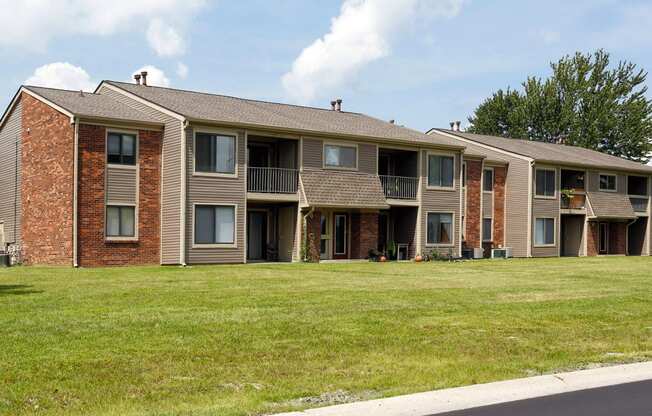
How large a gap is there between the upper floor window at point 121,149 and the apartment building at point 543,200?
17.4 metres

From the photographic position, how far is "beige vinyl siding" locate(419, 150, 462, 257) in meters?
37.7

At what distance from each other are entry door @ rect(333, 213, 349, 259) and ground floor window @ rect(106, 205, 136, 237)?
940 cm

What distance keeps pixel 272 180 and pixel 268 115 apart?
3.44 m

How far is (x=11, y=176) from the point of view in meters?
34.5

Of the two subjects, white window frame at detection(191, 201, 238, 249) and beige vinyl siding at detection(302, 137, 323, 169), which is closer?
white window frame at detection(191, 201, 238, 249)

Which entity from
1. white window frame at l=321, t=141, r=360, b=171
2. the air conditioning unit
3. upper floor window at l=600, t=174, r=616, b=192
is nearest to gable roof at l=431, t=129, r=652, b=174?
upper floor window at l=600, t=174, r=616, b=192

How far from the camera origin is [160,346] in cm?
1054

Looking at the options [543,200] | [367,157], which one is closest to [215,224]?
[367,157]

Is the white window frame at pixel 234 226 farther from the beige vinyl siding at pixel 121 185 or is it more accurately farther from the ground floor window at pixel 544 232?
the ground floor window at pixel 544 232

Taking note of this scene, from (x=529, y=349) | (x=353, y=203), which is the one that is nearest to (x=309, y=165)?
(x=353, y=203)

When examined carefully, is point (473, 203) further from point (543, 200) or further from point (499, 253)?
point (543, 200)

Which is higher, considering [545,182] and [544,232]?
[545,182]

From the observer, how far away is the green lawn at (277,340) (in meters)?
8.25

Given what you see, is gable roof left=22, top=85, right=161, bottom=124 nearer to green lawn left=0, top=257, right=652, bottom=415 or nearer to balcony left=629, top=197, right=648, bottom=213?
green lawn left=0, top=257, right=652, bottom=415
